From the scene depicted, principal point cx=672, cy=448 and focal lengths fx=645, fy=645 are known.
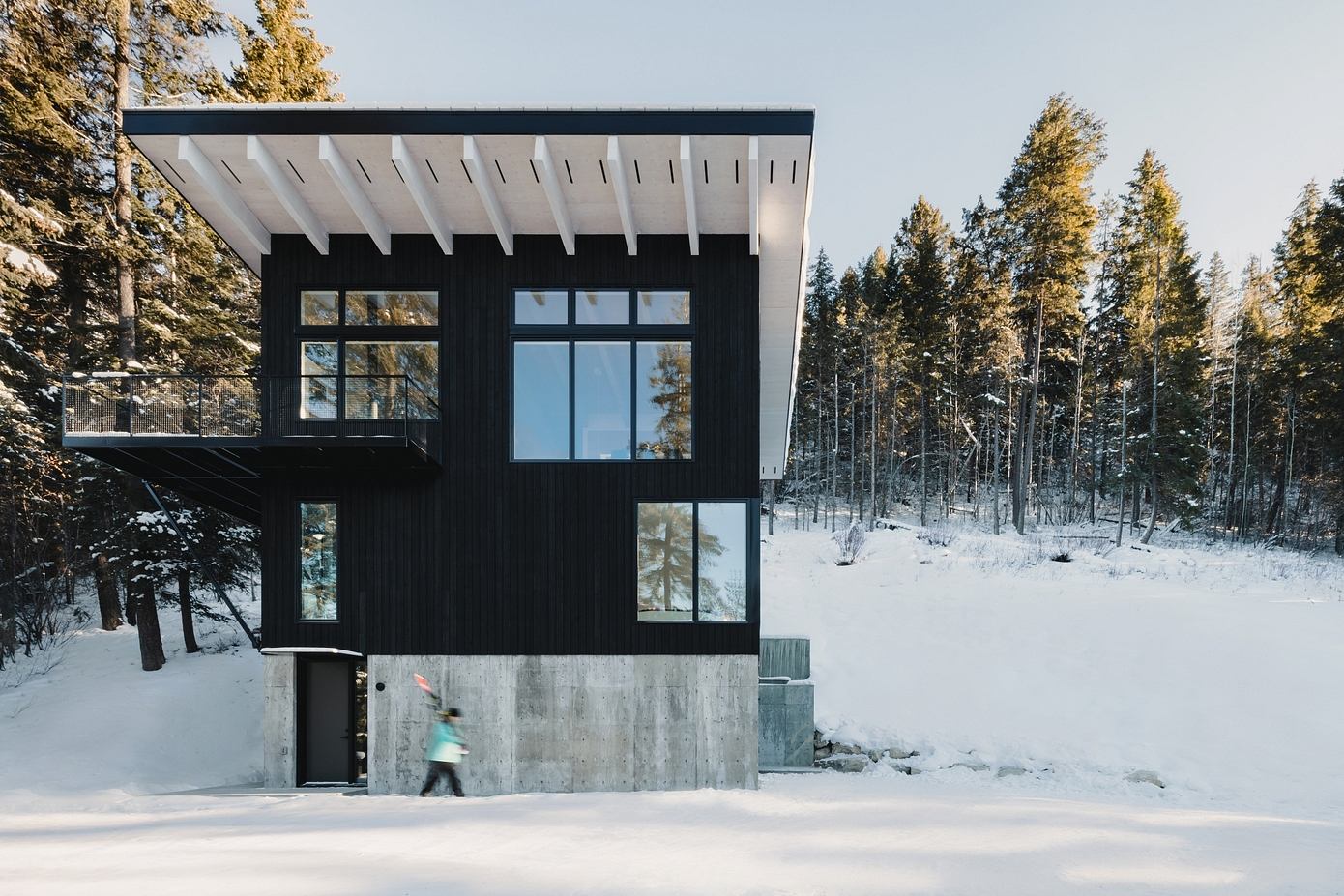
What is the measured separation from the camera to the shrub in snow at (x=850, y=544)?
78.8 feet

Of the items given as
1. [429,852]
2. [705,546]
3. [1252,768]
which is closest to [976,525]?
[1252,768]

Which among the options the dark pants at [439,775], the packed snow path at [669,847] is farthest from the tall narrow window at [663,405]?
the dark pants at [439,775]

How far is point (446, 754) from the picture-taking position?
9.05 meters

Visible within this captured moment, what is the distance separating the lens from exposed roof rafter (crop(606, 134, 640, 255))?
9250mm

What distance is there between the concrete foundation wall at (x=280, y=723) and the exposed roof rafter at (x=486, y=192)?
763cm

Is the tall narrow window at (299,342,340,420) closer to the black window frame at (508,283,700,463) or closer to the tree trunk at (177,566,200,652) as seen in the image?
the black window frame at (508,283,700,463)

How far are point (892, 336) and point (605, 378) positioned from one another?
2769 centimetres

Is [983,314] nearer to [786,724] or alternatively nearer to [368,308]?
[786,724]

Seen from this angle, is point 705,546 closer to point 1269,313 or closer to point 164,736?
point 164,736

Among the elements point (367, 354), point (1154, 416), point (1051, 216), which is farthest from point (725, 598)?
point (1154, 416)

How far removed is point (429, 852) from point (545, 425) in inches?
245

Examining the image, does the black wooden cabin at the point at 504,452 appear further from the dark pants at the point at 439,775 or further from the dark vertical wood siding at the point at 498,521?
the dark pants at the point at 439,775

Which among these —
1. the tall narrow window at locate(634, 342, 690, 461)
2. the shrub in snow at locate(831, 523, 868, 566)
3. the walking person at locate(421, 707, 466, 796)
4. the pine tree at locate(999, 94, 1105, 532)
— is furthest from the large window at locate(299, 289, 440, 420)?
the pine tree at locate(999, 94, 1105, 532)

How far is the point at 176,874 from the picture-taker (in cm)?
507
